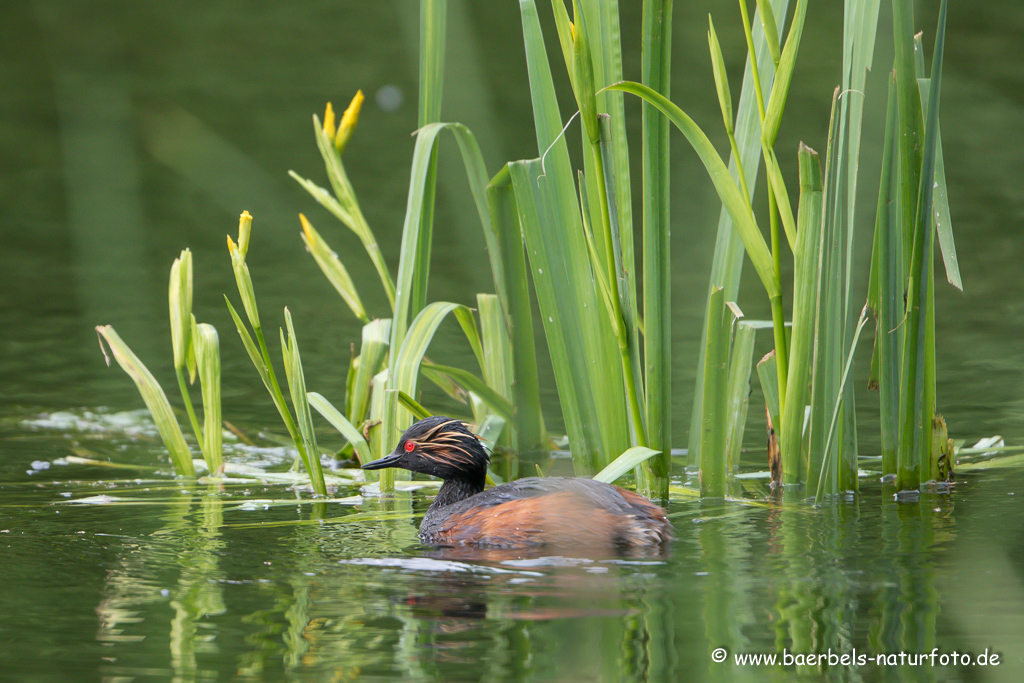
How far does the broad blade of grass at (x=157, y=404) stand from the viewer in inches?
179

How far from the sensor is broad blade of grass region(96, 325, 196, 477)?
454 cm

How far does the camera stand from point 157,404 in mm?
4539

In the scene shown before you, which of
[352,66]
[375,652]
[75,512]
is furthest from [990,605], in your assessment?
[352,66]

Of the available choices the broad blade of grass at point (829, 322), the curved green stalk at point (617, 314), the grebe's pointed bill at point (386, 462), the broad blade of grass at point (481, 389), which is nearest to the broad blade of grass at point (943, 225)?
the broad blade of grass at point (829, 322)

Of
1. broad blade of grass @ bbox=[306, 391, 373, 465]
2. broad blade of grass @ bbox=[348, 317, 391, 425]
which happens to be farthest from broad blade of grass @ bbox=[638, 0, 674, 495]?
broad blade of grass @ bbox=[348, 317, 391, 425]

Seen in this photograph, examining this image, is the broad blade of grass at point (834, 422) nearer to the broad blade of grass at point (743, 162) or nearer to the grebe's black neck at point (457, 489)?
the broad blade of grass at point (743, 162)

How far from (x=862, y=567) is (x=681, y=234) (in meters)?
6.85

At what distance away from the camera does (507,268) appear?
4.09m

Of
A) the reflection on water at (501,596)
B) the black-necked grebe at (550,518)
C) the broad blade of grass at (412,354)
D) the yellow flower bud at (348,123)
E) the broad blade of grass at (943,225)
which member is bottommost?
the reflection on water at (501,596)

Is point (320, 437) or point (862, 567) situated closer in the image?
point (862, 567)

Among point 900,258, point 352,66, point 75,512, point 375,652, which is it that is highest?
point 352,66

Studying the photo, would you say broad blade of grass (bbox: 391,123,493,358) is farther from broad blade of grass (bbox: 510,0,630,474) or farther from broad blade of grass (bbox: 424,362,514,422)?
broad blade of grass (bbox: 510,0,630,474)

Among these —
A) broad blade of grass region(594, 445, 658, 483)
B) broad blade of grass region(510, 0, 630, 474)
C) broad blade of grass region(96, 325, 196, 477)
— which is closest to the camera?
broad blade of grass region(594, 445, 658, 483)

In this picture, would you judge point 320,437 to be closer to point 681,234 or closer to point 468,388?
point 468,388
